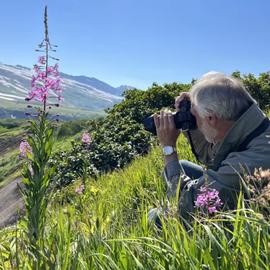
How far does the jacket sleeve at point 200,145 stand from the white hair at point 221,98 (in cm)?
90

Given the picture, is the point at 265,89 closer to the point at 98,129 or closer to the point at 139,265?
the point at 98,129

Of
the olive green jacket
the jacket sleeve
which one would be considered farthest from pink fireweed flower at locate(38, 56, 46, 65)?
the jacket sleeve

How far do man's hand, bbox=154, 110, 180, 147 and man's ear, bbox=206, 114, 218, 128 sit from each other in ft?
1.64

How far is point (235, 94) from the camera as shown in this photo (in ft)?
11.5

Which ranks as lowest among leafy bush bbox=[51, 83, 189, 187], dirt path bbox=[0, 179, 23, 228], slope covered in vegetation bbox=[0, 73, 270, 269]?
dirt path bbox=[0, 179, 23, 228]

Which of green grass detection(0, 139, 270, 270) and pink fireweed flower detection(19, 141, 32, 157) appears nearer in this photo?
green grass detection(0, 139, 270, 270)

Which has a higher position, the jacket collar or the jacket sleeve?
the jacket collar

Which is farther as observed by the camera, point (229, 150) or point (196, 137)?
point (196, 137)

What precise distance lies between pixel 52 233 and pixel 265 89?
10.4 metres

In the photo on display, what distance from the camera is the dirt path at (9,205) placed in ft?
38.7

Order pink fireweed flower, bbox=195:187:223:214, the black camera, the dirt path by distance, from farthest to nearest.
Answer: the dirt path < the black camera < pink fireweed flower, bbox=195:187:223:214

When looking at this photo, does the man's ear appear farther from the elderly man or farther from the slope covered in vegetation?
the slope covered in vegetation

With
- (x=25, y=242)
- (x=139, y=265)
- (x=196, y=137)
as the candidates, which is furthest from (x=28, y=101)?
(x=196, y=137)

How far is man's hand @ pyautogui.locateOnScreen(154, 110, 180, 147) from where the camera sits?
4.09 m
